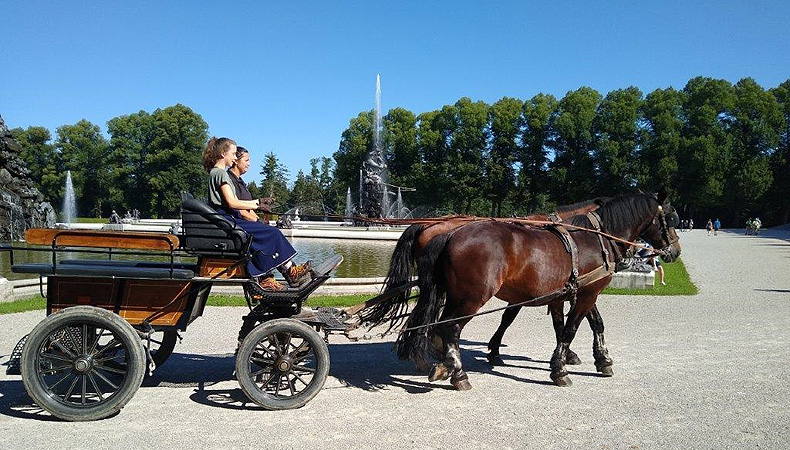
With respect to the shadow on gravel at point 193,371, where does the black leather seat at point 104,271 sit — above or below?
above

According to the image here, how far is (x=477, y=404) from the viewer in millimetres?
5199

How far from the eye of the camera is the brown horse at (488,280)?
558cm

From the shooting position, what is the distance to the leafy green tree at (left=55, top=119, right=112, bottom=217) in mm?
64938

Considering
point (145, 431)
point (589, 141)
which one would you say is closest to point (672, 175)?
point (589, 141)

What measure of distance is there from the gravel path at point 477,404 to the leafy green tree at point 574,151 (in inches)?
1820

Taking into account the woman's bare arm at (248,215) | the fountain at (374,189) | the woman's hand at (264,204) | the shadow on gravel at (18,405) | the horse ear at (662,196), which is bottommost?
the shadow on gravel at (18,405)

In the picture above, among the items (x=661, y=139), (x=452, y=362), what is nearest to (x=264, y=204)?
(x=452, y=362)

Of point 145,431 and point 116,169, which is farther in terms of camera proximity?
point 116,169

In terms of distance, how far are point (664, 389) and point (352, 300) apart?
19.4 feet

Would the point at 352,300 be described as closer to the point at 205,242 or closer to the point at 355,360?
the point at 355,360

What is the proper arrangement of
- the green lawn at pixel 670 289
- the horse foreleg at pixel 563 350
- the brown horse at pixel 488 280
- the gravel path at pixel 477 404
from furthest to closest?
the green lawn at pixel 670 289 → the horse foreleg at pixel 563 350 → the brown horse at pixel 488 280 → the gravel path at pixel 477 404

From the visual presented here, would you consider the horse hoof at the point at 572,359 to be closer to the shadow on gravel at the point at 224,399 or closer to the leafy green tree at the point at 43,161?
the shadow on gravel at the point at 224,399

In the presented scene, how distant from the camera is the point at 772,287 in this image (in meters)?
14.1

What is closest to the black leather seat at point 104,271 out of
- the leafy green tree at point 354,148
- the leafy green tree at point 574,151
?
the leafy green tree at point 574,151
